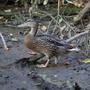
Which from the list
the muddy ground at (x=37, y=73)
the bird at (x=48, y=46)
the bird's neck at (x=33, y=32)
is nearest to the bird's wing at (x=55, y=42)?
the bird at (x=48, y=46)

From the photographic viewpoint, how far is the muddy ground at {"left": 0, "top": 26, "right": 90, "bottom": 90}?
6.31 meters

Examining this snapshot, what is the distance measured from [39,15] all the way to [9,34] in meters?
1.37

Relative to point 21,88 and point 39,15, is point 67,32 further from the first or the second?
point 21,88

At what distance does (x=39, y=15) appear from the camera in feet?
35.2

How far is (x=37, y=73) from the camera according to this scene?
23.2 feet

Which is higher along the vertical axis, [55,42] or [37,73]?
[55,42]

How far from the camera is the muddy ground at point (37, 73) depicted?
6.31 meters

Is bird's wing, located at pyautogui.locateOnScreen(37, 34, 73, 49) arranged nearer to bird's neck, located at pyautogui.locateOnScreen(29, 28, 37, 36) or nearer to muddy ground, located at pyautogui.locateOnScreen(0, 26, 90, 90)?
bird's neck, located at pyautogui.locateOnScreen(29, 28, 37, 36)

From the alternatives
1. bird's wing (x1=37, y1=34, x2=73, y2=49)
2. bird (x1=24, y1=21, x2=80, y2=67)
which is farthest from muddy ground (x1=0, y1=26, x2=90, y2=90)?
bird's wing (x1=37, y1=34, x2=73, y2=49)

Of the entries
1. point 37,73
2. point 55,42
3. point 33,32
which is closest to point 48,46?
point 55,42

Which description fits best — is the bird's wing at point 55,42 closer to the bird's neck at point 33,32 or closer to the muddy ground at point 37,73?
the bird's neck at point 33,32

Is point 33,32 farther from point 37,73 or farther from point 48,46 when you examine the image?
point 37,73

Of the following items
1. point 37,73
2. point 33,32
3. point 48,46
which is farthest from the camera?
point 33,32

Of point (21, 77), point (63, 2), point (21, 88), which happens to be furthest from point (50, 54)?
point (63, 2)
